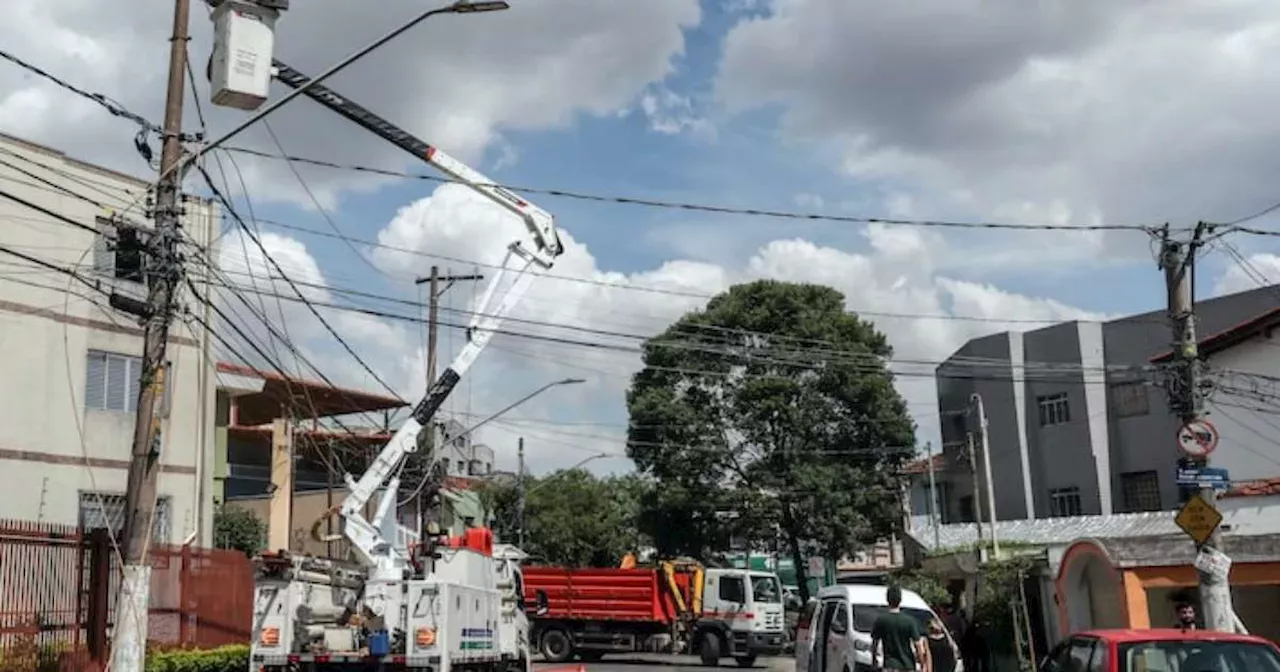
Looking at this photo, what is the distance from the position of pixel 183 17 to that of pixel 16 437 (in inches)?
488

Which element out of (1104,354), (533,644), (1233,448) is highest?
(1104,354)

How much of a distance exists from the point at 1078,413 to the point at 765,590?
15.6 m

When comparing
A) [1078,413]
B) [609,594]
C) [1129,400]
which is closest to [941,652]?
[609,594]

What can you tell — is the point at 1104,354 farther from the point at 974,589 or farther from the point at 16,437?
the point at 16,437

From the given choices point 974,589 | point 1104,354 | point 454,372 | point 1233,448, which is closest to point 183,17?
point 454,372

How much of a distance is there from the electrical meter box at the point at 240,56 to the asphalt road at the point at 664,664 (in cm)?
1678

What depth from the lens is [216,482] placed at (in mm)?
31750

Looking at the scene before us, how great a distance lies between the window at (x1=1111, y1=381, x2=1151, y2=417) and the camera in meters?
39.8

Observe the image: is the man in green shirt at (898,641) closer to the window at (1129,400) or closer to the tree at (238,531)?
the tree at (238,531)

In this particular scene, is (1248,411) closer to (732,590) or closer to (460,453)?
(732,590)

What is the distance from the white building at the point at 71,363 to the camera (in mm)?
23531

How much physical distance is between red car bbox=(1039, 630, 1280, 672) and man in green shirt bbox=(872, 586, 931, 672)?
2.59 metres

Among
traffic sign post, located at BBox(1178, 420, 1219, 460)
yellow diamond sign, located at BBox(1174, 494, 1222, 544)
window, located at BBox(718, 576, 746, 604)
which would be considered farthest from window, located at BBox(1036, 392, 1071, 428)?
yellow diamond sign, located at BBox(1174, 494, 1222, 544)

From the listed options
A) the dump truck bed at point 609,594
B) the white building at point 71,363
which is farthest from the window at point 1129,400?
the white building at point 71,363
